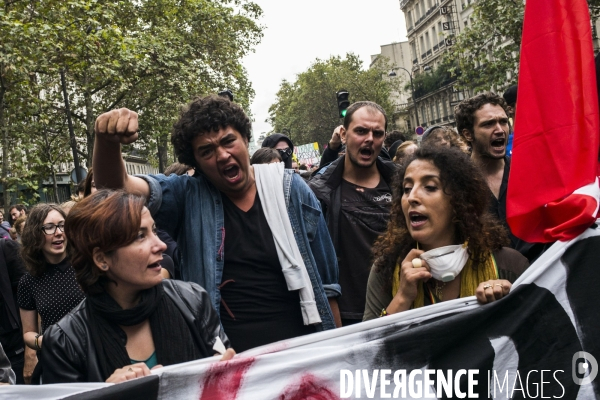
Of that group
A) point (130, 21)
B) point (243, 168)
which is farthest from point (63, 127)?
point (243, 168)

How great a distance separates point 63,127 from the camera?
1284 inches

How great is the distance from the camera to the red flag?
2.67 meters

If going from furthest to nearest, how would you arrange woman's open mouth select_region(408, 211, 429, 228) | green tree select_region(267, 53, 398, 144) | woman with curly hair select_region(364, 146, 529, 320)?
green tree select_region(267, 53, 398, 144)
woman's open mouth select_region(408, 211, 429, 228)
woman with curly hair select_region(364, 146, 529, 320)

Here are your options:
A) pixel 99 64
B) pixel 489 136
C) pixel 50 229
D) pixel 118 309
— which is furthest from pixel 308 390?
pixel 99 64

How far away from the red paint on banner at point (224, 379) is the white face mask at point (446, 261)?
836 mm

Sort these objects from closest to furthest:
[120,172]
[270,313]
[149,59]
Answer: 1. [120,172]
2. [270,313]
3. [149,59]

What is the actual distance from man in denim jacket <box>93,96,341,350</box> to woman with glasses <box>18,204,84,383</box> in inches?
55.9

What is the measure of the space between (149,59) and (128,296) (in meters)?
26.4

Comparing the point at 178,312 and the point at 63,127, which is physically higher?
the point at 63,127

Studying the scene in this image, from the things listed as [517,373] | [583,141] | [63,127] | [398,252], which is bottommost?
[517,373]

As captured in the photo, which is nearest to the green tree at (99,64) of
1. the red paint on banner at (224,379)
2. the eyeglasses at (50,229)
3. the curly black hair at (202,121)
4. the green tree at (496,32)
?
the green tree at (496,32)

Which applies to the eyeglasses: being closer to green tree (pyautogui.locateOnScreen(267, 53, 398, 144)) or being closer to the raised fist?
the raised fist

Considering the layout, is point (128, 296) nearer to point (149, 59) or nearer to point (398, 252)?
point (398, 252)

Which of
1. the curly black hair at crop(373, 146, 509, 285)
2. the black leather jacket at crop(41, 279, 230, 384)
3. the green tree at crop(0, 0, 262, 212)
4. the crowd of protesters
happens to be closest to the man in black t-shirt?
the crowd of protesters
